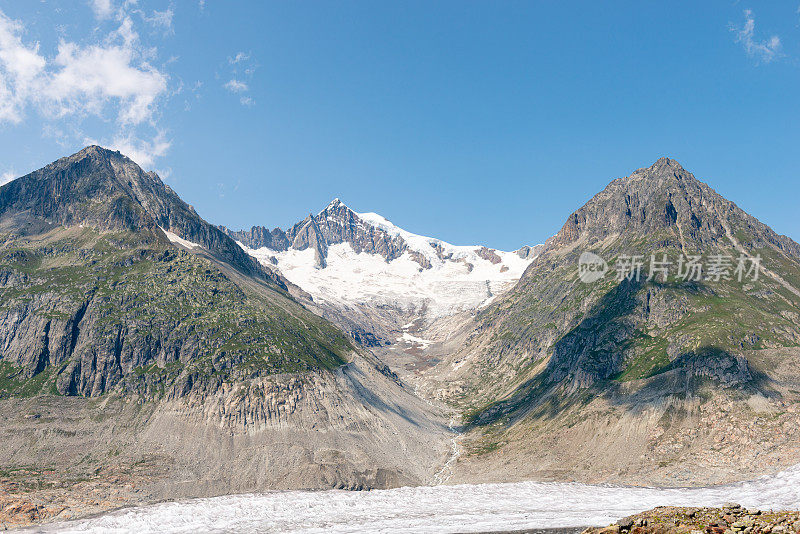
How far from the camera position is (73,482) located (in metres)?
142

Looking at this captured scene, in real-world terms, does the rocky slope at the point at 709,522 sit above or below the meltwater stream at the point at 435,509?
above

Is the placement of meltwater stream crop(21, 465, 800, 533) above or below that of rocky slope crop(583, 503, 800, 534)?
below

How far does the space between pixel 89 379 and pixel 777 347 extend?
286224mm

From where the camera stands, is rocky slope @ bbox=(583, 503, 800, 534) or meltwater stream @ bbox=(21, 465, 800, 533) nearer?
rocky slope @ bbox=(583, 503, 800, 534)

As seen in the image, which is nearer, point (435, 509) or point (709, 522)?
point (709, 522)

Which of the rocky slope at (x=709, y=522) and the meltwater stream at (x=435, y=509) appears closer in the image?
the rocky slope at (x=709, y=522)

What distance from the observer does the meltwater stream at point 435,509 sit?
10612 cm

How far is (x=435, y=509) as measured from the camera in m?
124

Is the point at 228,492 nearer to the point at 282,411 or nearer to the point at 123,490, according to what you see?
the point at 123,490

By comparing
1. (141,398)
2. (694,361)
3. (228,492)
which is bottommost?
(228,492)

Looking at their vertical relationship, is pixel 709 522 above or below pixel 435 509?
above

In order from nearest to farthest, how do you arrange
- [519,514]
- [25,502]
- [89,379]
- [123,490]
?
1. [519,514]
2. [25,502]
3. [123,490]
4. [89,379]

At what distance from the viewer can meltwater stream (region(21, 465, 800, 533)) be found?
348 feet

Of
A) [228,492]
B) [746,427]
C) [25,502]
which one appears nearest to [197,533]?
[228,492]
